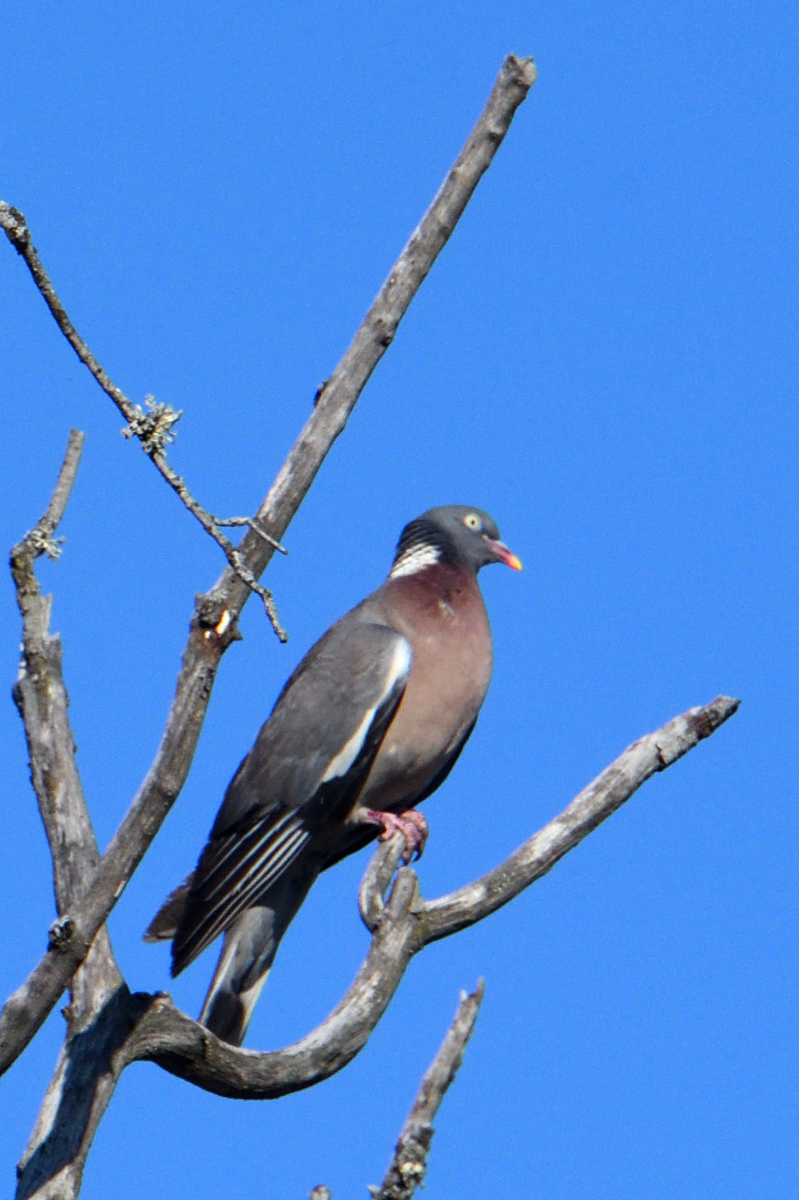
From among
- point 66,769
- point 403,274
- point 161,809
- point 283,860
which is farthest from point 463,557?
point 161,809

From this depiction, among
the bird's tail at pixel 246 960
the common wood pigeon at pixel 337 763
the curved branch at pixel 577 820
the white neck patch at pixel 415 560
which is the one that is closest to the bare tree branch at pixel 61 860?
the curved branch at pixel 577 820

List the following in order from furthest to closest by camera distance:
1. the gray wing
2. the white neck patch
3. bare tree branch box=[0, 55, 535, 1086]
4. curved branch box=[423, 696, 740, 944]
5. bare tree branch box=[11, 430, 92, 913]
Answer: the white neck patch
the gray wing
curved branch box=[423, 696, 740, 944]
bare tree branch box=[11, 430, 92, 913]
bare tree branch box=[0, 55, 535, 1086]

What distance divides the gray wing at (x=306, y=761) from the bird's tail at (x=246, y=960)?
0.79 feet

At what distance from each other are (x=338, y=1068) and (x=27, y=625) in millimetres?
1410

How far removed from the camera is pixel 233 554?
331 cm

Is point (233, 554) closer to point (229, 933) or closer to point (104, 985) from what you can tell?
point (104, 985)

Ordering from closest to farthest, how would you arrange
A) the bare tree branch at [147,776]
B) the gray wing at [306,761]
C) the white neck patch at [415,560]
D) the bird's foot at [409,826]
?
the bare tree branch at [147,776] < the gray wing at [306,761] < the bird's foot at [409,826] < the white neck patch at [415,560]

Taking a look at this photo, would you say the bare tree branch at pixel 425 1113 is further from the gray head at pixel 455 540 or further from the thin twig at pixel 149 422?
the gray head at pixel 455 540

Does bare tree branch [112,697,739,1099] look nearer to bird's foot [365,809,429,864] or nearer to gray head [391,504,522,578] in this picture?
bird's foot [365,809,429,864]

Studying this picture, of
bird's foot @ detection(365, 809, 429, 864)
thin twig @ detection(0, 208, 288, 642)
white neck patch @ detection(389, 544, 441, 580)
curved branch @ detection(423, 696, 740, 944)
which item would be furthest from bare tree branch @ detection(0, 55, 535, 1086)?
white neck patch @ detection(389, 544, 441, 580)

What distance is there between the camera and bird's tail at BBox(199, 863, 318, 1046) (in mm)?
5457

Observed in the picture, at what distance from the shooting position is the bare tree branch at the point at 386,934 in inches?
141

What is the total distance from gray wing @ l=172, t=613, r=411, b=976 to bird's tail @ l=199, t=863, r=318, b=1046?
242 mm

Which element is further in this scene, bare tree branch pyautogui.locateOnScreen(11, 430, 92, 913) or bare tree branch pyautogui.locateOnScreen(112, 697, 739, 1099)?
bare tree branch pyautogui.locateOnScreen(11, 430, 92, 913)
